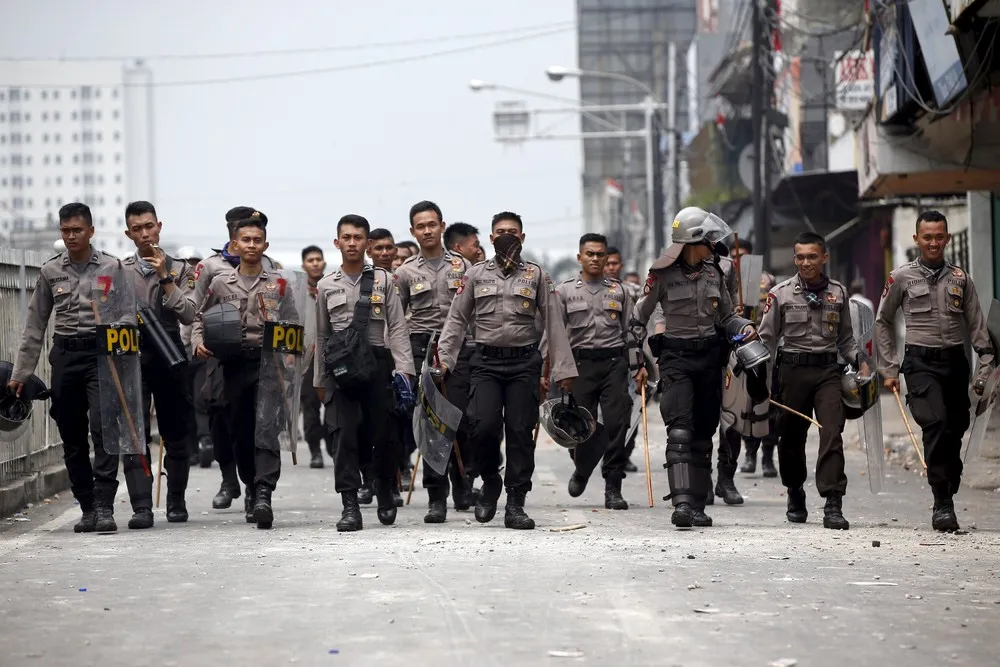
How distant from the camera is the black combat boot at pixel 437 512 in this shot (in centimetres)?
1067

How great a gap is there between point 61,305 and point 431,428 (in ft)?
7.81

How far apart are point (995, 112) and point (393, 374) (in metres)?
8.57

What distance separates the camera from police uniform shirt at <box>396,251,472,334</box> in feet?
38.2

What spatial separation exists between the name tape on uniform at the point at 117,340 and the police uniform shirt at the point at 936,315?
14.8 feet

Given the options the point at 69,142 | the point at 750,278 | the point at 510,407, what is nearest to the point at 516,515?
the point at 510,407

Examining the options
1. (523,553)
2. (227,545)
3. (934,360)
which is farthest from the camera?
(934,360)

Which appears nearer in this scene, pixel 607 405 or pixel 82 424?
pixel 82 424

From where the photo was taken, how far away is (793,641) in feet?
20.3

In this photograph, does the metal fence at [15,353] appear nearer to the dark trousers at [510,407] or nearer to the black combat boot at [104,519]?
the black combat boot at [104,519]

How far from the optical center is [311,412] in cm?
1586

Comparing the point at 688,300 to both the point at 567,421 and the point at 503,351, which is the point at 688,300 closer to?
the point at 503,351

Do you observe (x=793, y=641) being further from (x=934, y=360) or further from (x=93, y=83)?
(x=93, y=83)

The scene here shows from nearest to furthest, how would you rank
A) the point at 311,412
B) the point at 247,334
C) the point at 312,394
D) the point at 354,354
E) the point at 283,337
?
the point at 354,354
the point at 283,337
the point at 247,334
the point at 312,394
the point at 311,412

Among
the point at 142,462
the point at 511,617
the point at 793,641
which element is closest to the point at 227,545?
the point at 142,462
